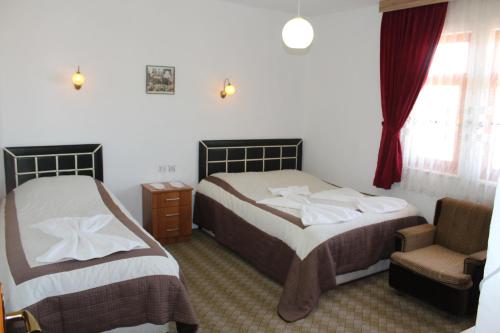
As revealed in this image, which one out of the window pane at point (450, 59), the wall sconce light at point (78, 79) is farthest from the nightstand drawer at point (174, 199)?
the window pane at point (450, 59)

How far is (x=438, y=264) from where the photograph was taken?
3131 millimetres

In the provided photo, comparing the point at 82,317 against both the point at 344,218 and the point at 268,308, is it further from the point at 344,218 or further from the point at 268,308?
the point at 344,218

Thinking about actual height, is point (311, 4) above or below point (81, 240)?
above

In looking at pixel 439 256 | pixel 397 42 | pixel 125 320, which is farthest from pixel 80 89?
pixel 439 256

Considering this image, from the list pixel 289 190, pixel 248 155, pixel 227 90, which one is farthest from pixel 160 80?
pixel 289 190

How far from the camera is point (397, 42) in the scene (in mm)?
4207

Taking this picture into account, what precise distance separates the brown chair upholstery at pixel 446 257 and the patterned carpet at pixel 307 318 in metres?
0.15

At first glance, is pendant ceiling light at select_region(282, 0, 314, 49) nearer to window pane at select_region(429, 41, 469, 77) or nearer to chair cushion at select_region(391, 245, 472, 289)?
window pane at select_region(429, 41, 469, 77)

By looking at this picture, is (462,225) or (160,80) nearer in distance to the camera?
(462,225)

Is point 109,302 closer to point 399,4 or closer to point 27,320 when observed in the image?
point 27,320

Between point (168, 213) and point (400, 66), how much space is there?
291 cm

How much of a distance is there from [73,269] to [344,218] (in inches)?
84.6

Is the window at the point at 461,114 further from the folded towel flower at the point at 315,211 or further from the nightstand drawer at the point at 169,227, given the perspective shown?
the nightstand drawer at the point at 169,227

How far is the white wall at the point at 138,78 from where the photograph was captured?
3816 millimetres
